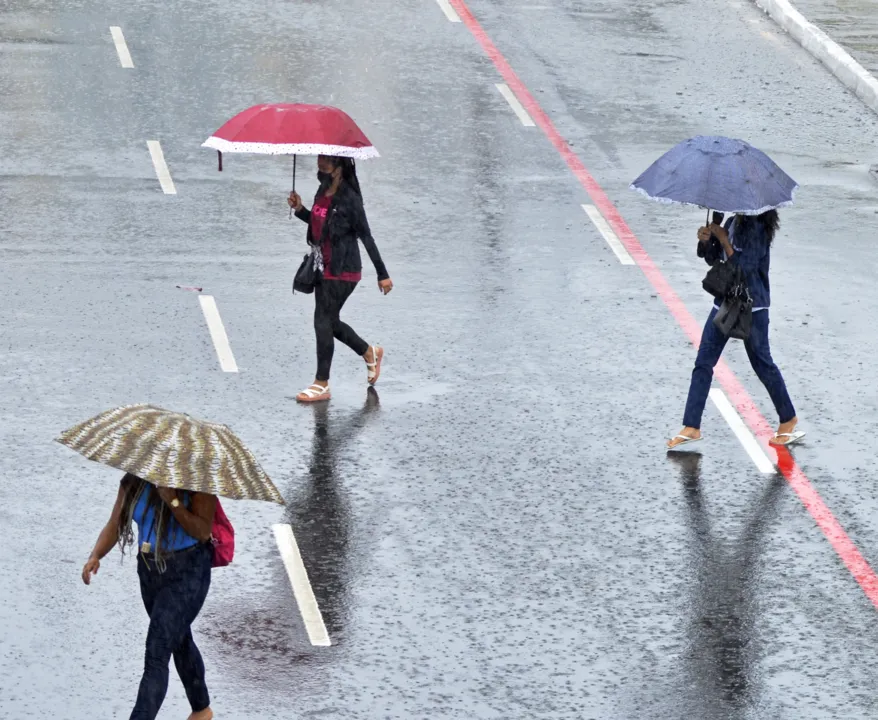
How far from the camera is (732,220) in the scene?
12.2 metres

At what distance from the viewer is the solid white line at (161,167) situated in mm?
17272

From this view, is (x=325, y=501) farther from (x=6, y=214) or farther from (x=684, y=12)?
(x=684, y=12)

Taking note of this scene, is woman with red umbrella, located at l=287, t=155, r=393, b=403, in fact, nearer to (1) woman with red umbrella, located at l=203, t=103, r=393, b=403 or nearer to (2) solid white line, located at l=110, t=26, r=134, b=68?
(1) woman with red umbrella, located at l=203, t=103, r=393, b=403

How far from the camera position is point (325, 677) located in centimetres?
906

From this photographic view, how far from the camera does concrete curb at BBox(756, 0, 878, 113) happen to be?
2133 cm

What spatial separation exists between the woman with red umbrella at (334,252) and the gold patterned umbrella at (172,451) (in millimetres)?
5067

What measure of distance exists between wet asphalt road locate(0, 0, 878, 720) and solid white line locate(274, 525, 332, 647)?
7 cm

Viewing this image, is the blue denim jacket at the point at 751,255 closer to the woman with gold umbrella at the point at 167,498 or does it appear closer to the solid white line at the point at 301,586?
the solid white line at the point at 301,586

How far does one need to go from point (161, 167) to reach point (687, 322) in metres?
5.71

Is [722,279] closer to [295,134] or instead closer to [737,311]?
[737,311]

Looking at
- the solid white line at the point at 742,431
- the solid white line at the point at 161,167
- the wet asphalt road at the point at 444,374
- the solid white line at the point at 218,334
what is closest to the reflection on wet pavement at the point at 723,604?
the wet asphalt road at the point at 444,374

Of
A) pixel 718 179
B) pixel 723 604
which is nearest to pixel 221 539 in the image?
pixel 723 604

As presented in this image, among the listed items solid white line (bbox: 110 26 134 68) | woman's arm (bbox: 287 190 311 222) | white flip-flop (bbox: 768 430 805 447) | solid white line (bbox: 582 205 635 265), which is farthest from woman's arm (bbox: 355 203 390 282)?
solid white line (bbox: 110 26 134 68)

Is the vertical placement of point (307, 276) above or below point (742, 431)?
above
